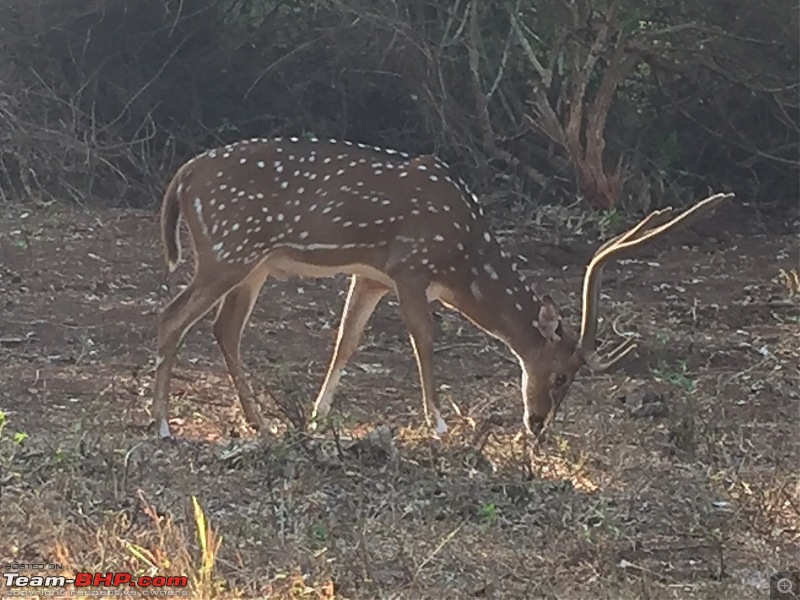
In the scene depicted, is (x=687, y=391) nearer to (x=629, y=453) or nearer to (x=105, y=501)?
(x=629, y=453)

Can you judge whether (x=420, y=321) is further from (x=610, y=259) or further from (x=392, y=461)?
(x=392, y=461)

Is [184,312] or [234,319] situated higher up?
[184,312]

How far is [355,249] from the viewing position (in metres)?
7.10

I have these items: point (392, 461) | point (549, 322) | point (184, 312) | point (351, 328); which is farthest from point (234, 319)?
point (392, 461)

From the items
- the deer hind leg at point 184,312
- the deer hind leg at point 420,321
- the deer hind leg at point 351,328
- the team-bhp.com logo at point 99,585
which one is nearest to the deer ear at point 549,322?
the deer hind leg at point 420,321

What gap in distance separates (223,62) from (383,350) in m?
6.16

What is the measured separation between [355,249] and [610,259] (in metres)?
1.26

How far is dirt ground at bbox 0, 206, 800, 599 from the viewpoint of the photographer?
4.79 meters

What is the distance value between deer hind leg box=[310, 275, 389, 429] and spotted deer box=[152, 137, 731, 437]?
11 millimetres

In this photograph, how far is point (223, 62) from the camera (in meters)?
14.1

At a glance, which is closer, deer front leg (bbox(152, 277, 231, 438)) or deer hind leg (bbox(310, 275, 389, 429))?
→ deer front leg (bbox(152, 277, 231, 438))

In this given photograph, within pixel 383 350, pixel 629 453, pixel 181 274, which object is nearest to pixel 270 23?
pixel 181 274

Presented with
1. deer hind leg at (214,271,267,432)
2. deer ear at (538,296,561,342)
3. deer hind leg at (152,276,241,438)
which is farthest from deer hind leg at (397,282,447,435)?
deer hind leg at (152,276,241,438)

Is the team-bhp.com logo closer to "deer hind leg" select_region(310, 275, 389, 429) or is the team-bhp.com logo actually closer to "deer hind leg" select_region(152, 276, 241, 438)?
"deer hind leg" select_region(152, 276, 241, 438)
